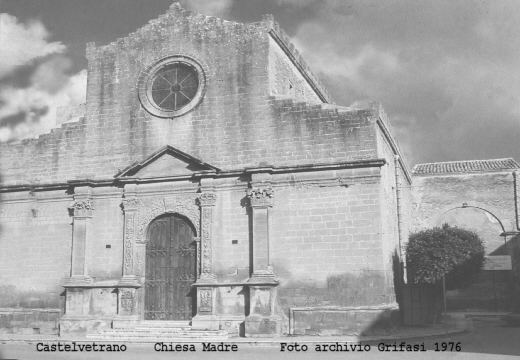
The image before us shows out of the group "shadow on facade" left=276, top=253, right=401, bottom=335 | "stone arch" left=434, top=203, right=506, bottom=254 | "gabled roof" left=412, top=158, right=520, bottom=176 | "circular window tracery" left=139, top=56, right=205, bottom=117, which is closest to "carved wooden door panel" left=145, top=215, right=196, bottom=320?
"shadow on facade" left=276, top=253, right=401, bottom=335

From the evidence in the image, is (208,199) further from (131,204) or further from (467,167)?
(467,167)

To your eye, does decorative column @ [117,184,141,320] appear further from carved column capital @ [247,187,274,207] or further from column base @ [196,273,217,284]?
carved column capital @ [247,187,274,207]

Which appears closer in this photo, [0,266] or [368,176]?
[368,176]

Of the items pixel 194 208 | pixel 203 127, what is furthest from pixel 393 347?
pixel 203 127

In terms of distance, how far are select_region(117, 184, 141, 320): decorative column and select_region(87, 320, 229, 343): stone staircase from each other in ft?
1.43

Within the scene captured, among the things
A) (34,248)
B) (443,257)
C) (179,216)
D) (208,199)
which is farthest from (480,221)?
(34,248)

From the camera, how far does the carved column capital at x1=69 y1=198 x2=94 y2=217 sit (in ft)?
61.2

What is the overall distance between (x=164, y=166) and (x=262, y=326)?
559cm

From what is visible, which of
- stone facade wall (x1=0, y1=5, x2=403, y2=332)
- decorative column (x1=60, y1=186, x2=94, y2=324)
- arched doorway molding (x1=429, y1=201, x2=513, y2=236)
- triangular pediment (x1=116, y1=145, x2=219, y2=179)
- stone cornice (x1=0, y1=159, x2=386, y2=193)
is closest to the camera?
stone facade wall (x1=0, y1=5, x2=403, y2=332)

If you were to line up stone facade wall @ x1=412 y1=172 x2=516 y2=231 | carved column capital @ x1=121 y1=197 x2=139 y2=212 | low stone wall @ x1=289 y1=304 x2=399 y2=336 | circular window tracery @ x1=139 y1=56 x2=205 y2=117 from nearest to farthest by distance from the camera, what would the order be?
low stone wall @ x1=289 y1=304 x2=399 y2=336 < carved column capital @ x1=121 y1=197 x2=139 y2=212 < circular window tracery @ x1=139 y1=56 x2=205 y2=117 < stone facade wall @ x1=412 y1=172 x2=516 y2=231

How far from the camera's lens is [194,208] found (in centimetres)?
1802

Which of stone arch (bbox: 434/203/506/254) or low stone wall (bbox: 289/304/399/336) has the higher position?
stone arch (bbox: 434/203/506/254)

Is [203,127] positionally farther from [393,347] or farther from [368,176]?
[393,347]

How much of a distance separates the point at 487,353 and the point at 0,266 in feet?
47.1
